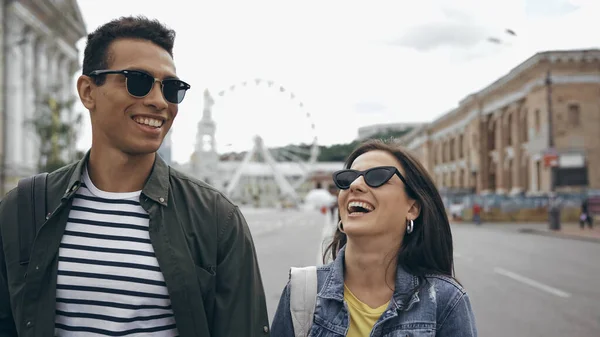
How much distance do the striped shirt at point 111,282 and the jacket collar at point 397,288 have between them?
599mm

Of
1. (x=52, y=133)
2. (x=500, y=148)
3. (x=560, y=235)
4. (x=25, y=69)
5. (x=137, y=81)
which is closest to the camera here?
(x=137, y=81)

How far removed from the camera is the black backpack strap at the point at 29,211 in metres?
2.30

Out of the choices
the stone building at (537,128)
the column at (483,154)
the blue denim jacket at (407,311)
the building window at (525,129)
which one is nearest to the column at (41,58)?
the stone building at (537,128)

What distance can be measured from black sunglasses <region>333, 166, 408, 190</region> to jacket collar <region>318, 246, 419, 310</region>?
0.33m

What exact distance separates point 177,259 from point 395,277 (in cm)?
87

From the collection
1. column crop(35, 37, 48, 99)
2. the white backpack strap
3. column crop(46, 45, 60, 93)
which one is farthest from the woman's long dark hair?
column crop(35, 37, 48, 99)

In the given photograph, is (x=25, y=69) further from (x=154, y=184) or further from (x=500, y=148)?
(x=154, y=184)

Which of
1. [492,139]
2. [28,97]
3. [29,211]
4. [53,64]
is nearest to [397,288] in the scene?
[29,211]

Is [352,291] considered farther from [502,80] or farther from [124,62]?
[502,80]

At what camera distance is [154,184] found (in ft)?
7.76

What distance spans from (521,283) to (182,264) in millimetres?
10101

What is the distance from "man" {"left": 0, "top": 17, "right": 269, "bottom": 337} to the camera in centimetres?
222

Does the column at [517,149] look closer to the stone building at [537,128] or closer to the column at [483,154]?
the stone building at [537,128]

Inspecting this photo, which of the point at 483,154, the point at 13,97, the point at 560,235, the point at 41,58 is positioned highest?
the point at 41,58
